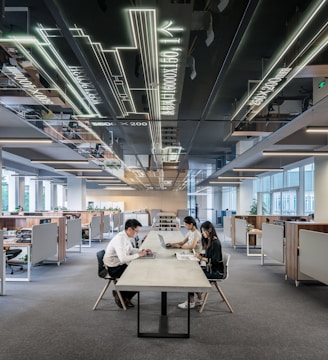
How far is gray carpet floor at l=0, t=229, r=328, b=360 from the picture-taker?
331 centimetres

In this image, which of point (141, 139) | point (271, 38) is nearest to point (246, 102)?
point (271, 38)

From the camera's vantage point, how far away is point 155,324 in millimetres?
4008

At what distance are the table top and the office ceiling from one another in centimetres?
213

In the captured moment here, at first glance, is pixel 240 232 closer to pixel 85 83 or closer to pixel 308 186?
pixel 308 186

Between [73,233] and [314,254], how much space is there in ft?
20.0

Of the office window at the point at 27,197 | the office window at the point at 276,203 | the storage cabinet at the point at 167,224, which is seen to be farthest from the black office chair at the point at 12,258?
the office window at the point at 27,197

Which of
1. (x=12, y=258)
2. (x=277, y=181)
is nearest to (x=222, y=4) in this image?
(x=12, y=258)

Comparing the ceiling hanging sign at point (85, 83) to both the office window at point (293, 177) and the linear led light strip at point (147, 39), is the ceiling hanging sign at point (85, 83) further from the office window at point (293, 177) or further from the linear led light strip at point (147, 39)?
the office window at point (293, 177)

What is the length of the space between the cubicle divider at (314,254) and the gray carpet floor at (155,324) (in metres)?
0.38

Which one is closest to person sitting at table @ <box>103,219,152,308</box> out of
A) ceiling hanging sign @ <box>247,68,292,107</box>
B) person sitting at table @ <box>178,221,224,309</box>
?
person sitting at table @ <box>178,221,224,309</box>

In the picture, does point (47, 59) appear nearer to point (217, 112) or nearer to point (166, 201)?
point (217, 112)

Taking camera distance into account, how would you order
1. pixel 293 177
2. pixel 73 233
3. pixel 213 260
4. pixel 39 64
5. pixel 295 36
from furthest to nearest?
1. pixel 293 177
2. pixel 73 233
3. pixel 213 260
4. pixel 39 64
5. pixel 295 36

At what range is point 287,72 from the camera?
388cm

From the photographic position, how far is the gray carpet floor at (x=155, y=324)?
3.31 metres
